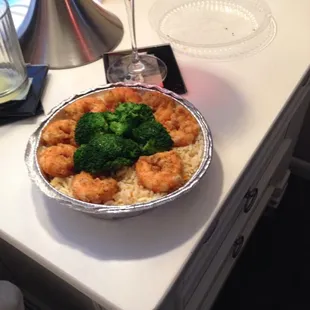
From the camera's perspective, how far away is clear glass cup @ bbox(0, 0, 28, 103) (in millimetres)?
664

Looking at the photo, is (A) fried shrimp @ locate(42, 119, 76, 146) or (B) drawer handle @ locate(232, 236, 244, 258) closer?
(A) fried shrimp @ locate(42, 119, 76, 146)

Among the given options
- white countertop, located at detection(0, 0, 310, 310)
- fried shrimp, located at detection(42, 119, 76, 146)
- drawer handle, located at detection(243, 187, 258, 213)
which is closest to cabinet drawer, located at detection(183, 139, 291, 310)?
drawer handle, located at detection(243, 187, 258, 213)

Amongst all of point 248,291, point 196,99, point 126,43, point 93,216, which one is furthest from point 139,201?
point 248,291

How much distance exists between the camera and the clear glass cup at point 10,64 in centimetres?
66

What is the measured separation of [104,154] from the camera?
514 millimetres

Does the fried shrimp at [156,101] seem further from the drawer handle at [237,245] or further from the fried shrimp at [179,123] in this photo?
the drawer handle at [237,245]

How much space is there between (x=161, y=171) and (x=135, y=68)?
0.28 meters

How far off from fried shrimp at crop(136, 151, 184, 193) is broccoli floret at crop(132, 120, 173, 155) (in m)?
0.01

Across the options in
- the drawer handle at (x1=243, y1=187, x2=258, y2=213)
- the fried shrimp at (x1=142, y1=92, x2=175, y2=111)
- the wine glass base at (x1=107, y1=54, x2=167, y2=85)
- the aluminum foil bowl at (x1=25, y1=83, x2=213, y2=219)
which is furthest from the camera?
the drawer handle at (x1=243, y1=187, x2=258, y2=213)

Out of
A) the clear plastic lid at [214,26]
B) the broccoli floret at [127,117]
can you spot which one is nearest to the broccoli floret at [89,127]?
the broccoli floret at [127,117]

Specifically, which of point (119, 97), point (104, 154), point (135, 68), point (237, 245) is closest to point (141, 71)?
point (135, 68)

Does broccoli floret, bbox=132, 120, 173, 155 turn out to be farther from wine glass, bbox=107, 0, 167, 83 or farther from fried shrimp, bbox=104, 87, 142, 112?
wine glass, bbox=107, 0, 167, 83

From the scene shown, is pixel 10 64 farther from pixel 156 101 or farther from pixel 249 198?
pixel 249 198

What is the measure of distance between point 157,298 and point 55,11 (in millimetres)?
488
